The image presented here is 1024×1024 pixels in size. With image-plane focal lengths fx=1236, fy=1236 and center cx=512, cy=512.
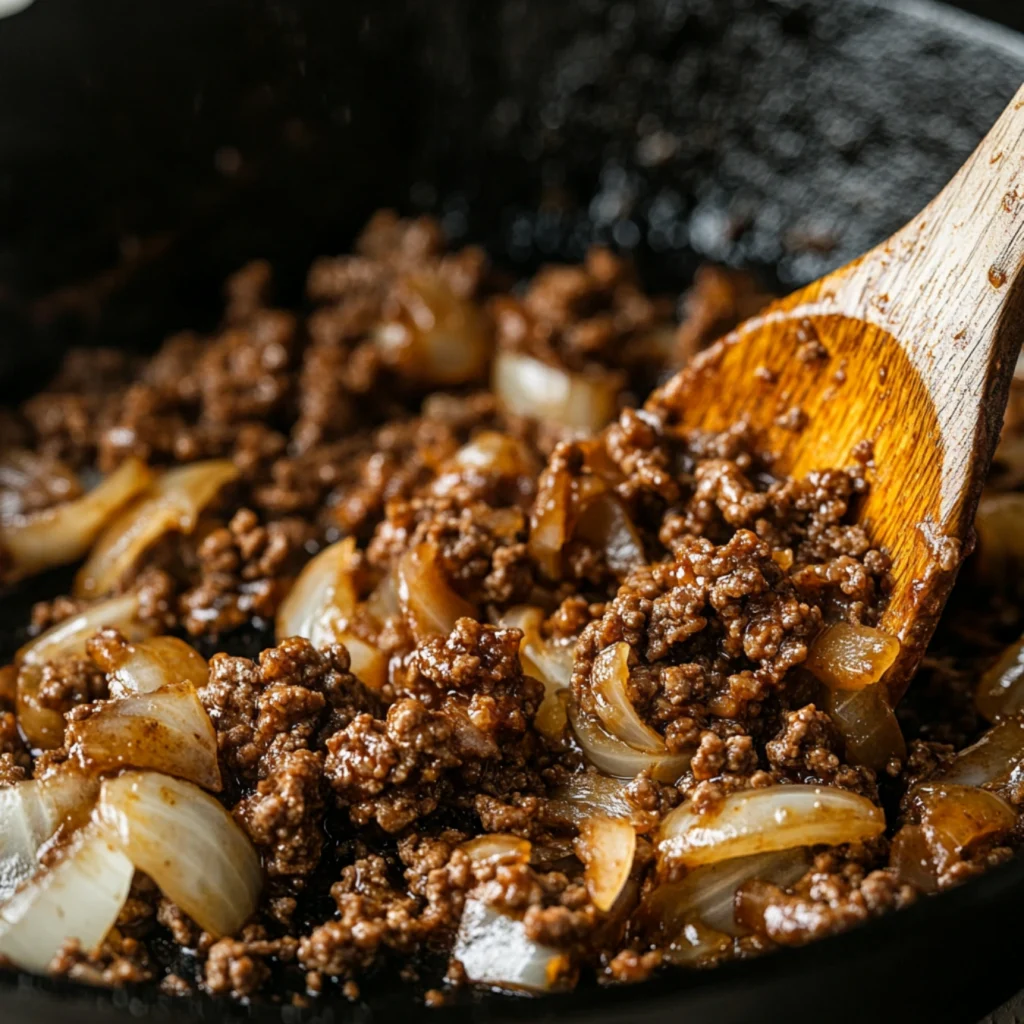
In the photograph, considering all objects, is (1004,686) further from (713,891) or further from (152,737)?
(152,737)

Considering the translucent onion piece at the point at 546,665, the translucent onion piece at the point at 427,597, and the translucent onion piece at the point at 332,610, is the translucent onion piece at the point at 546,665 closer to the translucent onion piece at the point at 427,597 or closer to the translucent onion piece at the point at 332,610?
the translucent onion piece at the point at 427,597

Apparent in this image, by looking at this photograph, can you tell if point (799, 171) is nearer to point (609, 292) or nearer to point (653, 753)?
point (609, 292)

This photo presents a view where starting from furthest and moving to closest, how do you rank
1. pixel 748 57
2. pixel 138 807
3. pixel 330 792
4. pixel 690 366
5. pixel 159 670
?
pixel 748 57 → pixel 690 366 → pixel 159 670 → pixel 330 792 → pixel 138 807

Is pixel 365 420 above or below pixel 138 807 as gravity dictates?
below

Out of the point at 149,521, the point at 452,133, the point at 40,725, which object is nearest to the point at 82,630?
the point at 40,725

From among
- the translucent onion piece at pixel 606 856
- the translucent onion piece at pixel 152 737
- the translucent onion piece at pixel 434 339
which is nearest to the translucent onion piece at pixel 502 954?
the translucent onion piece at pixel 606 856

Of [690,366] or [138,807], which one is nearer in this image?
[138,807]

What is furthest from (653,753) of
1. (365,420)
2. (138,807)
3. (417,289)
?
(417,289)
